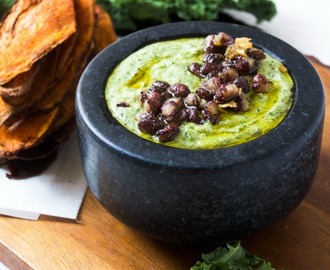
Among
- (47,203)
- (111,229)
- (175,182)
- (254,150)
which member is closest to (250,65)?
(254,150)

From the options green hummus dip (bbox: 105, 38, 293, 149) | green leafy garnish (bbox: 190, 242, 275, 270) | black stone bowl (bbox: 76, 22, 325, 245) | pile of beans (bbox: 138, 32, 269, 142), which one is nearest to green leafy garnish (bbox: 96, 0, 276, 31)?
green hummus dip (bbox: 105, 38, 293, 149)

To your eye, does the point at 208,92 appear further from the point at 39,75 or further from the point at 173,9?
the point at 173,9

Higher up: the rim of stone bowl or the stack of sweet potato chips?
the rim of stone bowl

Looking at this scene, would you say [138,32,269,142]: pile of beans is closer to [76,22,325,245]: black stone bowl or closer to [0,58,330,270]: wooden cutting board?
[76,22,325,245]: black stone bowl

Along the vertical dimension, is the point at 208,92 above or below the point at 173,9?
above

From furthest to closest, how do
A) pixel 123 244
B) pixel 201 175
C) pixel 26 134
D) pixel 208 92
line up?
1. pixel 26 134
2. pixel 123 244
3. pixel 208 92
4. pixel 201 175

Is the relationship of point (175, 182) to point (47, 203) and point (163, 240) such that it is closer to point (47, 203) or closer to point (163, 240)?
point (163, 240)

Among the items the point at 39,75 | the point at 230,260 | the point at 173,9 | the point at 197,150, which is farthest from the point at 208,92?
the point at 173,9
